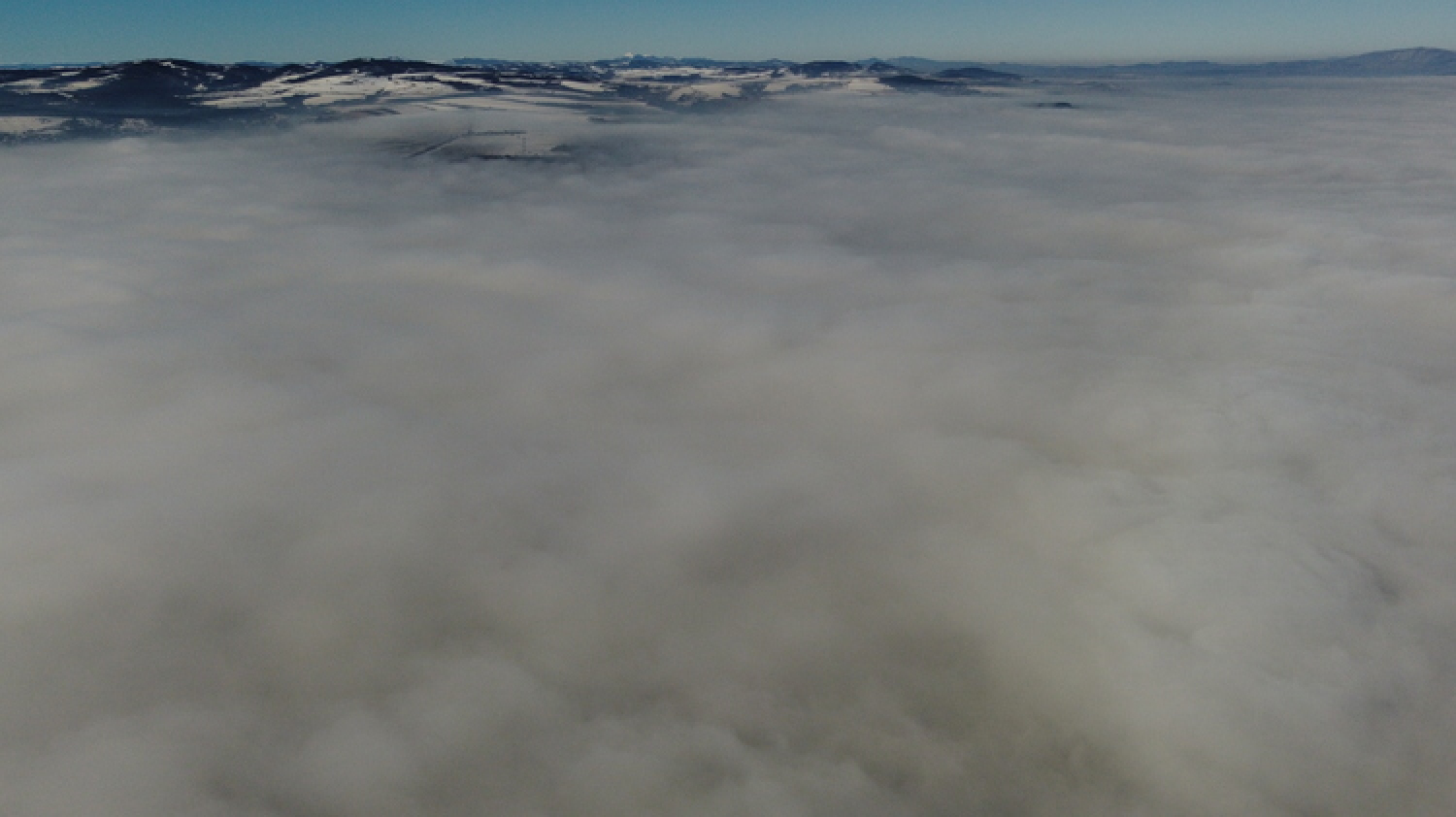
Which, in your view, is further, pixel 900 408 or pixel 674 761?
pixel 900 408

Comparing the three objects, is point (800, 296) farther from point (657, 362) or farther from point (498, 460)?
point (498, 460)

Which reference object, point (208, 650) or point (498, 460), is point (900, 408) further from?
point (208, 650)

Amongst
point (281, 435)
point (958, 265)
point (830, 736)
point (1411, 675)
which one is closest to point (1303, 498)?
point (1411, 675)

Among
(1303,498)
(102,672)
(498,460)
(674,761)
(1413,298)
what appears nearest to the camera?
(674,761)

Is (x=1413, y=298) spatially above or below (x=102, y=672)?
above

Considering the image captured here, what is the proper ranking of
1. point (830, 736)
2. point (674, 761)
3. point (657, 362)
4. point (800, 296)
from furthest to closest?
point (800, 296), point (657, 362), point (830, 736), point (674, 761)

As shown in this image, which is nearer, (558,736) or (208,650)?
(558,736)

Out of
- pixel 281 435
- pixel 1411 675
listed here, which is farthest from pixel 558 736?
pixel 281 435

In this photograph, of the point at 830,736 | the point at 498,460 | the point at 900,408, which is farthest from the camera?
the point at 900,408

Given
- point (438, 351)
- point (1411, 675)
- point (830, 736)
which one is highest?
point (438, 351)
